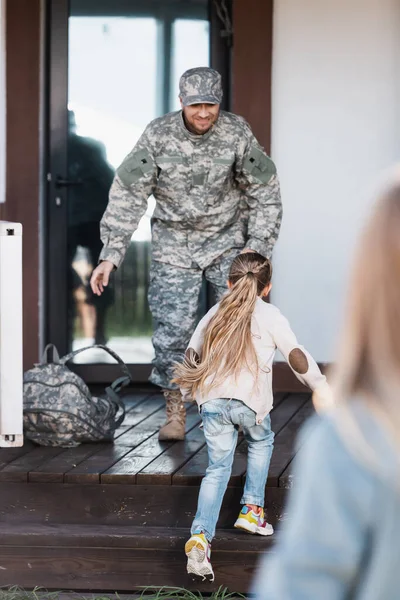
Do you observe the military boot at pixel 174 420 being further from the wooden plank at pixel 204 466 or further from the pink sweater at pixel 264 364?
the pink sweater at pixel 264 364

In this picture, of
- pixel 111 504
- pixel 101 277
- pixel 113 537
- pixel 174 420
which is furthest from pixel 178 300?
pixel 113 537

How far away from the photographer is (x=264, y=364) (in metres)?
3.82

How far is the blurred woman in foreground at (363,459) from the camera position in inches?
47.0

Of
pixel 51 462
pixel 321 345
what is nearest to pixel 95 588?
pixel 51 462

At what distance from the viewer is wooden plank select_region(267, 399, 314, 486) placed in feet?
13.6

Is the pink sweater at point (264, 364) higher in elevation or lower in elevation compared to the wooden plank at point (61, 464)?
higher

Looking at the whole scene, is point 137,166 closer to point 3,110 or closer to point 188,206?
point 188,206

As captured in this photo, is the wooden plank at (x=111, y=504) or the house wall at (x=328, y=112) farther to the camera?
the house wall at (x=328, y=112)

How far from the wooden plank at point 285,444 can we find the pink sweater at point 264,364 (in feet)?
1.27

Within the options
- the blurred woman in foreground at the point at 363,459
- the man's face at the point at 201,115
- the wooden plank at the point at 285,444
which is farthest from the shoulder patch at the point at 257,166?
the blurred woman in foreground at the point at 363,459

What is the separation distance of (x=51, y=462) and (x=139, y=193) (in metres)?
1.18

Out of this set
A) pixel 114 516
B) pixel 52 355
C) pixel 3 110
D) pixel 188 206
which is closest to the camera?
pixel 114 516

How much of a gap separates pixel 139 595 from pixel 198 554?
15.1 inches

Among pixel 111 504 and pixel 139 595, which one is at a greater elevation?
pixel 111 504
